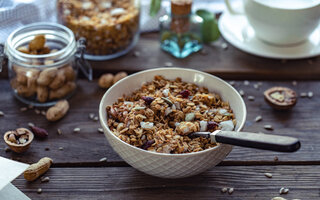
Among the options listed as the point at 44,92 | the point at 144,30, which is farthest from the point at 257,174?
the point at 144,30

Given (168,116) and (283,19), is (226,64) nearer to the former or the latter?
(283,19)

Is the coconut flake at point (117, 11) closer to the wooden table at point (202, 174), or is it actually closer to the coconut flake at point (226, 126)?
the wooden table at point (202, 174)

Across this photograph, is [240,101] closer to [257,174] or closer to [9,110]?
[257,174]

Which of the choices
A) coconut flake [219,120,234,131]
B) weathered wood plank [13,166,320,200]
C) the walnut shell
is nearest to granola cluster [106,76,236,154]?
coconut flake [219,120,234,131]

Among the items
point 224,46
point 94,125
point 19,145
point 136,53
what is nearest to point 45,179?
point 19,145

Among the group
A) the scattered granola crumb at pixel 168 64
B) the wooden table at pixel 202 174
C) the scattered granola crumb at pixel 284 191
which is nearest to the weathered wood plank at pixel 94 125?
the wooden table at pixel 202 174

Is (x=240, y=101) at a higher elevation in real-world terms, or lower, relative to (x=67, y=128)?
higher
